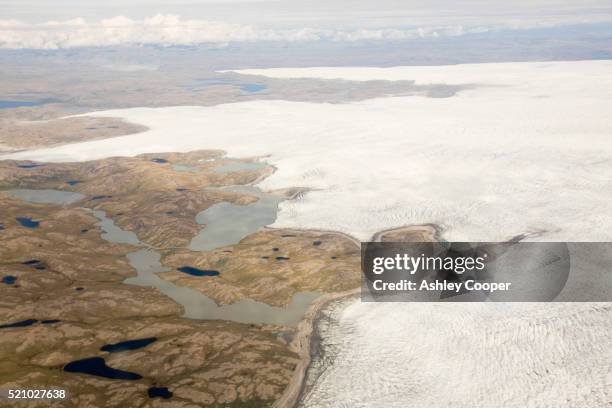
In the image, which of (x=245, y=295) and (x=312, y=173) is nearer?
(x=245, y=295)

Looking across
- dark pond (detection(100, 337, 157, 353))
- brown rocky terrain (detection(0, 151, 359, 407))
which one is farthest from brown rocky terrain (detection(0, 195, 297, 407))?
dark pond (detection(100, 337, 157, 353))

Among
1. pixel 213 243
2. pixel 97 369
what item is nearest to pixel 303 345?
pixel 97 369

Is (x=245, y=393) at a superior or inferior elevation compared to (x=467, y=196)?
inferior

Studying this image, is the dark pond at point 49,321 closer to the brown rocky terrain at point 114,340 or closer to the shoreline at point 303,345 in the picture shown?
the brown rocky terrain at point 114,340

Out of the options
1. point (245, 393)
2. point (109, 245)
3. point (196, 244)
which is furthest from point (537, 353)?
point (109, 245)

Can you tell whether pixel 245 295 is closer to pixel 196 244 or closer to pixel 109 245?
pixel 196 244

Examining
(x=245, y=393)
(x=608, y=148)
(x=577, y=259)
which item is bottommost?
(x=245, y=393)

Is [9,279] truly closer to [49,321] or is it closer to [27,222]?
[49,321]

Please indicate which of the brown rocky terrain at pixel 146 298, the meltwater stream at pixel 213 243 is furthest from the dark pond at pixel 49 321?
the meltwater stream at pixel 213 243
